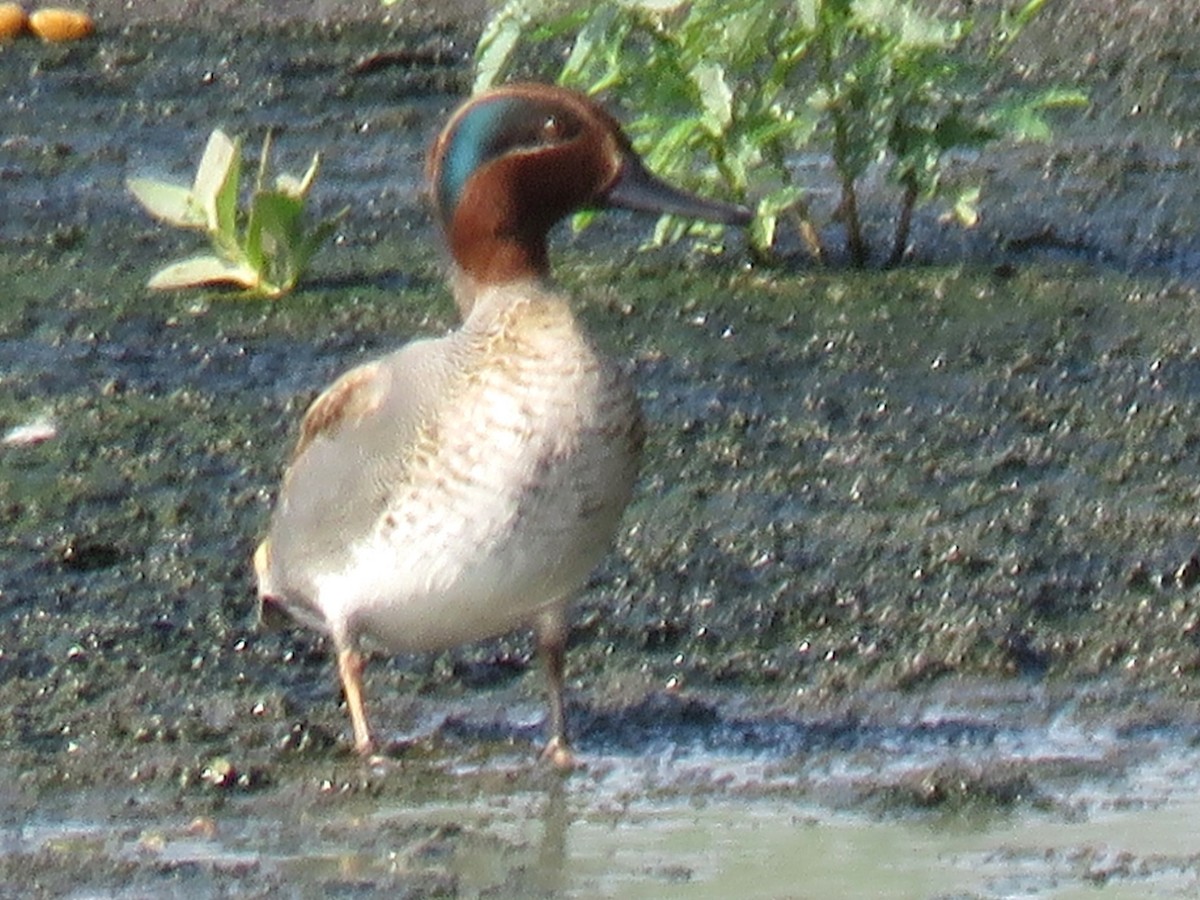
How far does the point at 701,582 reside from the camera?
6.53m

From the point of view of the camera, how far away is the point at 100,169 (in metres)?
10.6

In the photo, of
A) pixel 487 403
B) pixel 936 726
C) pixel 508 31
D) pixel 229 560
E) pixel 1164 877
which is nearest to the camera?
pixel 1164 877

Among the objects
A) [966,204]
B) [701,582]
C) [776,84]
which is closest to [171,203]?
[776,84]

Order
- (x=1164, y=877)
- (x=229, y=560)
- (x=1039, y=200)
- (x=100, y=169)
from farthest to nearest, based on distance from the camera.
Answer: (x=100, y=169)
(x=1039, y=200)
(x=229, y=560)
(x=1164, y=877)

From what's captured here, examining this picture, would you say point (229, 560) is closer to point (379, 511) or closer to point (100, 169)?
point (379, 511)

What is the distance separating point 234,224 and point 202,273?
0.19m

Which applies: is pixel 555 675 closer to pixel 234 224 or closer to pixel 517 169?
pixel 517 169

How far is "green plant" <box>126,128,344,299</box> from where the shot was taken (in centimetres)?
861

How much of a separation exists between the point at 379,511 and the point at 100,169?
5.51 meters

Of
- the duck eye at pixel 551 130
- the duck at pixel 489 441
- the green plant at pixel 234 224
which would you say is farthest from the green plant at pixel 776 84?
the duck eye at pixel 551 130

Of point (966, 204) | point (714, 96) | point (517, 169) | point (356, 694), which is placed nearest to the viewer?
point (517, 169)

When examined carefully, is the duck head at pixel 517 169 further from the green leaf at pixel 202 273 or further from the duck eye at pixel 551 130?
the green leaf at pixel 202 273

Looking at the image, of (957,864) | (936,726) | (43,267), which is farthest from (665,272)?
(957,864)

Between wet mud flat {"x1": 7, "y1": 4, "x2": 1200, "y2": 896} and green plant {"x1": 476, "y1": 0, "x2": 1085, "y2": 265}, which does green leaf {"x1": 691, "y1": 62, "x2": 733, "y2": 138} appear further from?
wet mud flat {"x1": 7, "y1": 4, "x2": 1200, "y2": 896}
